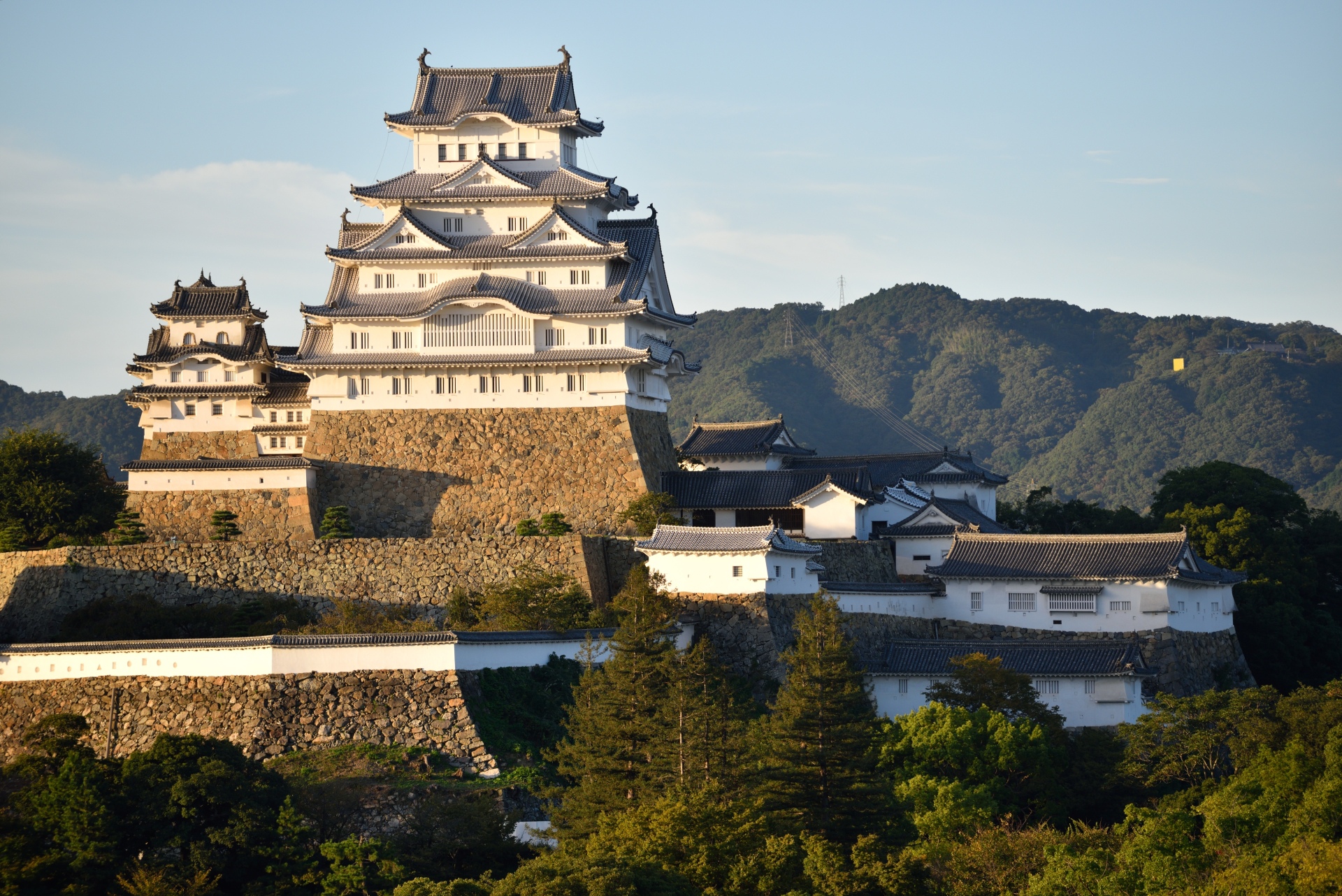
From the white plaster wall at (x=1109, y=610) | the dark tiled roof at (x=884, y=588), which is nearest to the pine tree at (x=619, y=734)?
the dark tiled roof at (x=884, y=588)

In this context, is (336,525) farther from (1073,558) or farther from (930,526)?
(1073,558)

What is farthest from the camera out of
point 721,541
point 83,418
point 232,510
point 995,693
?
point 83,418

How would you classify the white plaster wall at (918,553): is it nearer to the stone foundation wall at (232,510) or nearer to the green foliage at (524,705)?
the green foliage at (524,705)

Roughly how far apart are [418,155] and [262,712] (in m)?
16.0

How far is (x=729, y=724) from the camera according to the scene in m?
24.8

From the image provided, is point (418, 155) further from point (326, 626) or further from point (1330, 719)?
point (1330, 719)

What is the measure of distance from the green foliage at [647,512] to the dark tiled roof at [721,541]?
1.65 meters

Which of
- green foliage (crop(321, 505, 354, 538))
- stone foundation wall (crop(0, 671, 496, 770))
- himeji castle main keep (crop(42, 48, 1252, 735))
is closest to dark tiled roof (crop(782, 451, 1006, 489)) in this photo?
himeji castle main keep (crop(42, 48, 1252, 735))

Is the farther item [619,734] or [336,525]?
[336,525]

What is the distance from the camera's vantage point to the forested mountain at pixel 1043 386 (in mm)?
85938

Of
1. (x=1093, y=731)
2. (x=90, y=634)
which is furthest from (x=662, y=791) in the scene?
(x=90, y=634)

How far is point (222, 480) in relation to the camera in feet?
116

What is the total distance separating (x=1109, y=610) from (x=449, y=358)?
14693mm

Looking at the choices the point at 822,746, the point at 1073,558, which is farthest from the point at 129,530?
the point at 1073,558
